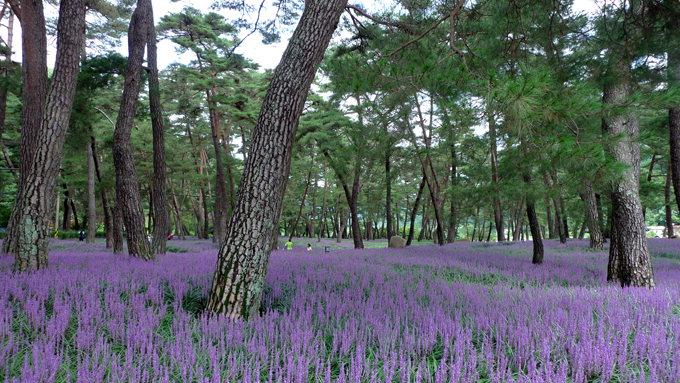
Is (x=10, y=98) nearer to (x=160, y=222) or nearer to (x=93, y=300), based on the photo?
(x=160, y=222)

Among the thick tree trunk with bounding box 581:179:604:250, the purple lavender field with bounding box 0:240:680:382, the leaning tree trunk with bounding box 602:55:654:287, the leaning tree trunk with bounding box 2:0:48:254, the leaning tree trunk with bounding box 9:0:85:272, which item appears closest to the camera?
the purple lavender field with bounding box 0:240:680:382

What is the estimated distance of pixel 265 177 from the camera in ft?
13.0

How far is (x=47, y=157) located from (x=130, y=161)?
251 cm

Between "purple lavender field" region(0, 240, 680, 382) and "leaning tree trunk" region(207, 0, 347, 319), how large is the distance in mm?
377

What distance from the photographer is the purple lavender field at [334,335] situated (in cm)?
227

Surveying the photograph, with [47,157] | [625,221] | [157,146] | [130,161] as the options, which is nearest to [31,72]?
[157,146]

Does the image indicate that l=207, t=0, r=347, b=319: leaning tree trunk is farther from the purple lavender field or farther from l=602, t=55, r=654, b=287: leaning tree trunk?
l=602, t=55, r=654, b=287: leaning tree trunk

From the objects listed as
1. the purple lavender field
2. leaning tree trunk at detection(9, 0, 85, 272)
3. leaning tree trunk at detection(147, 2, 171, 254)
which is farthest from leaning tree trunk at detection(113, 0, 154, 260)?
the purple lavender field

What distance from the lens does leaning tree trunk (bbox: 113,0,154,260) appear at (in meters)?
8.00

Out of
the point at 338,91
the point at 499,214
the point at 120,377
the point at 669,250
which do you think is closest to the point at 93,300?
the point at 120,377

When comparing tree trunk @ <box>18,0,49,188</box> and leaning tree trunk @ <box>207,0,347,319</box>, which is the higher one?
tree trunk @ <box>18,0,49,188</box>

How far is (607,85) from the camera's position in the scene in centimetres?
655

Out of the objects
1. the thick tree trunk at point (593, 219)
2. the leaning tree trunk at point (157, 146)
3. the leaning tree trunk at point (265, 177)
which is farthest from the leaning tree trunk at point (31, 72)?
the thick tree trunk at point (593, 219)

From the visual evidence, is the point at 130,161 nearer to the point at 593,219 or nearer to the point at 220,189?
the point at 220,189
